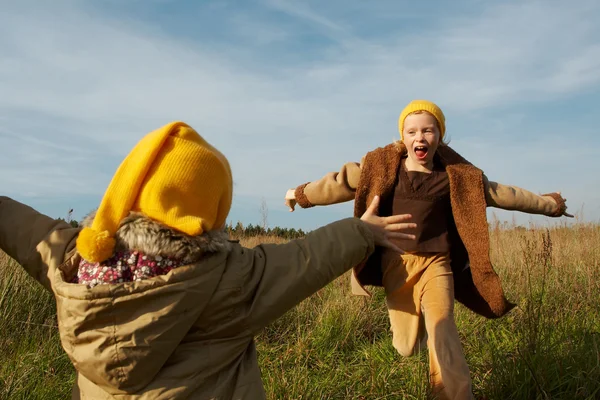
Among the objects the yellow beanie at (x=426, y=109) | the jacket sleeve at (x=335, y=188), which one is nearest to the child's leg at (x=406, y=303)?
the jacket sleeve at (x=335, y=188)

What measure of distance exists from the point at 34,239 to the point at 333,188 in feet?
6.58

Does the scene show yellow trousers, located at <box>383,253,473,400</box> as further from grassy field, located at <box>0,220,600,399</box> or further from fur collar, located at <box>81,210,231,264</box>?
fur collar, located at <box>81,210,231,264</box>

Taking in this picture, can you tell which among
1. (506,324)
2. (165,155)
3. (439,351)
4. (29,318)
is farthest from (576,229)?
(165,155)

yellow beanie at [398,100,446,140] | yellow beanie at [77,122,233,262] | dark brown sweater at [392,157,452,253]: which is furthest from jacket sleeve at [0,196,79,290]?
yellow beanie at [398,100,446,140]

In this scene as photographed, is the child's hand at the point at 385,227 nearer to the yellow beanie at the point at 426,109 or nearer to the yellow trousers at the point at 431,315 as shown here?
the yellow trousers at the point at 431,315

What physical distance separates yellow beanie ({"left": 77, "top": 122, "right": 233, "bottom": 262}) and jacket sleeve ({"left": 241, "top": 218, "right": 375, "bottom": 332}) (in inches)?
11.5

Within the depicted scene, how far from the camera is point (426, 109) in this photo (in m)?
3.80

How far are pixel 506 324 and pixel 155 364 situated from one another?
13.5 ft

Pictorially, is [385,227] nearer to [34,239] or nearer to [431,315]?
[431,315]

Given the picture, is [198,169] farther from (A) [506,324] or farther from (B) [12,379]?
(A) [506,324]

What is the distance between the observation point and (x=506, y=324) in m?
5.28

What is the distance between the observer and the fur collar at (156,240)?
6.41 feet

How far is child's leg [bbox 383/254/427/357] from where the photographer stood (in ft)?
12.1

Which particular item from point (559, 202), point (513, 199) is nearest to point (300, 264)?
point (513, 199)
